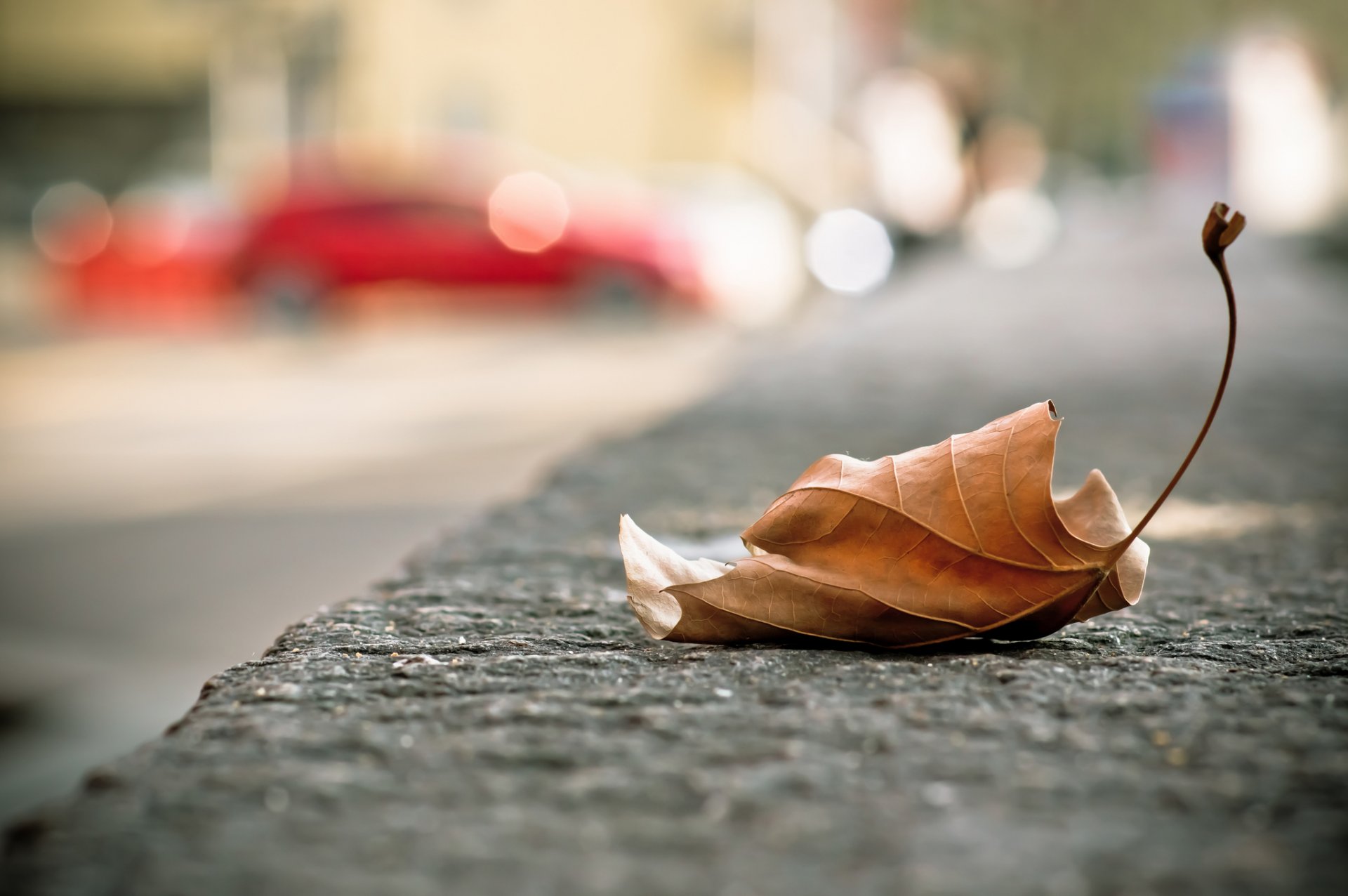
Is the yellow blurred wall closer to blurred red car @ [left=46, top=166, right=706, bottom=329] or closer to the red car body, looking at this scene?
blurred red car @ [left=46, top=166, right=706, bottom=329]

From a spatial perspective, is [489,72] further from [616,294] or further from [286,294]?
[616,294]

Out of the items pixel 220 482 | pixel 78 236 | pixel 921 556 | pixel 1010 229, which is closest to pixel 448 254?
pixel 78 236

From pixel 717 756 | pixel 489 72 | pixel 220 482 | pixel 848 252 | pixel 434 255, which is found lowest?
pixel 220 482

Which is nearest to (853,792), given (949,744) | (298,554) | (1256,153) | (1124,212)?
(949,744)

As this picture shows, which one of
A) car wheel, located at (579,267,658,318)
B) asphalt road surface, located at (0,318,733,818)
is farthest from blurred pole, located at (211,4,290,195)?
asphalt road surface, located at (0,318,733,818)

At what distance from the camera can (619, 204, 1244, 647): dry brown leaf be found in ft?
3.73

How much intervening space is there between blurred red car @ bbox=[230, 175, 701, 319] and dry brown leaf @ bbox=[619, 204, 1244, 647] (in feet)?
36.7

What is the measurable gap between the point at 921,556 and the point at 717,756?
310 millimetres

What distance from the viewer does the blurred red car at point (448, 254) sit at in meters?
12.4

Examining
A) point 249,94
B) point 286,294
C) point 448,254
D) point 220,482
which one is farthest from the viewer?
point 249,94

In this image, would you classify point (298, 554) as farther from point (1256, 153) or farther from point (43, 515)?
point (1256, 153)

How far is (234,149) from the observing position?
23984mm

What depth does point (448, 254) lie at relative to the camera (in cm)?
1297

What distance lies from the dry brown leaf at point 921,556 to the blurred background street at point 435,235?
89cm
